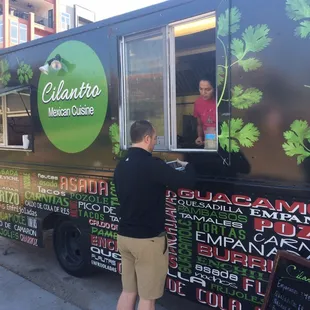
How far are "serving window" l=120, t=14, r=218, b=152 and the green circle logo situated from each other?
0.39 meters

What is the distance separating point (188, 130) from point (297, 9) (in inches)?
48.8

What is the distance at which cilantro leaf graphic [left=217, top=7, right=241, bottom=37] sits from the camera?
2.65m

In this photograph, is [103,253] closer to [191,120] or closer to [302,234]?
[191,120]

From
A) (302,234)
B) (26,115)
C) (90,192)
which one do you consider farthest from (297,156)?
(26,115)

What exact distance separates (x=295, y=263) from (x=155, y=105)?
173cm

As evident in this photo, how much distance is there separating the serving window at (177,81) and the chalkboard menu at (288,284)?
99 cm

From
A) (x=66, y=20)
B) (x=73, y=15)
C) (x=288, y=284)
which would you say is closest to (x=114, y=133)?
(x=288, y=284)

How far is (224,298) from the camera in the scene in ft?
9.40

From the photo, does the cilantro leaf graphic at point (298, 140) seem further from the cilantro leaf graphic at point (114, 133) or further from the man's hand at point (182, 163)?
the cilantro leaf graphic at point (114, 133)

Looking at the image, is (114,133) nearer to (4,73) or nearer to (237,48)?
(237,48)

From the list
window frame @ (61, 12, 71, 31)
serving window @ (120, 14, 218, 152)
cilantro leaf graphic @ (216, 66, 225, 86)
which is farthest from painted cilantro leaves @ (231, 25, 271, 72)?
window frame @ (61, 12, 71, 31)

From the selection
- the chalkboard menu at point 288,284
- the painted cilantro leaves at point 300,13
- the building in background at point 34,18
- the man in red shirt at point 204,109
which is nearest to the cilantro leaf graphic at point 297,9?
the painted cilantro leaves at point 300,13

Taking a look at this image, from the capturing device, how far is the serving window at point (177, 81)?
2.96 m

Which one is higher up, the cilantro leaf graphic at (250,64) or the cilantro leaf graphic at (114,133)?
the cilantro leaf graphic at (250,64)
